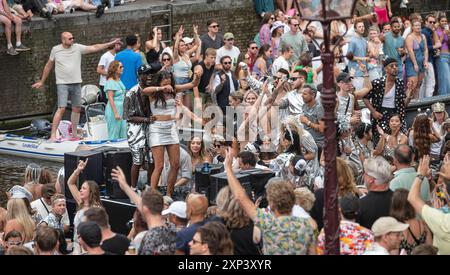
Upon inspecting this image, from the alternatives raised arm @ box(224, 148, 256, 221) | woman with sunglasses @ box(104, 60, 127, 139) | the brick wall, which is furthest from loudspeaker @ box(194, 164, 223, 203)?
the brick wall

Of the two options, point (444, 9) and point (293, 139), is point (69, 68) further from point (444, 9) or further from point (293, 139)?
point (444, 9)

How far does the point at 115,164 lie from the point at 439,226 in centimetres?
527

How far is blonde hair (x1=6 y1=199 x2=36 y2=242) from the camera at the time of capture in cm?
1341

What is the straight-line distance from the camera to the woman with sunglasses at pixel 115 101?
19.2 metres

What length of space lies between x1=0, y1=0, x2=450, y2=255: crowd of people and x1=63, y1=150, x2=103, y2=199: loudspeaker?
17 centimetres

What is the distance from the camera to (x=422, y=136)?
14695 mm

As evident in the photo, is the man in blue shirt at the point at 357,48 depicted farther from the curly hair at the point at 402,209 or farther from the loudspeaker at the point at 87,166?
the curly hair at the point at 402,209

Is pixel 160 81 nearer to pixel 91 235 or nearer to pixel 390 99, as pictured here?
pixel 390 99

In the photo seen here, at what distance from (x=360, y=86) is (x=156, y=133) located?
256 inches

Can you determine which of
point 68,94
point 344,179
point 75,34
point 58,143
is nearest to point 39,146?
point 58,143

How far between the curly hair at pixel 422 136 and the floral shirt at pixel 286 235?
404cm

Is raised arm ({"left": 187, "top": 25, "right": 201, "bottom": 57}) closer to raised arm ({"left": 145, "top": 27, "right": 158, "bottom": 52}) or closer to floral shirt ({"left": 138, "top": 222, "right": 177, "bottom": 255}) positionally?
raised arm ({"left": 145, "top": 27, "right": 158, "bottom": 52})

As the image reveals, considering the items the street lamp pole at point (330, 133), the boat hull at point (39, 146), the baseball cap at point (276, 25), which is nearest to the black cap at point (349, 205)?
the street lamp pole at point (330, 133)
